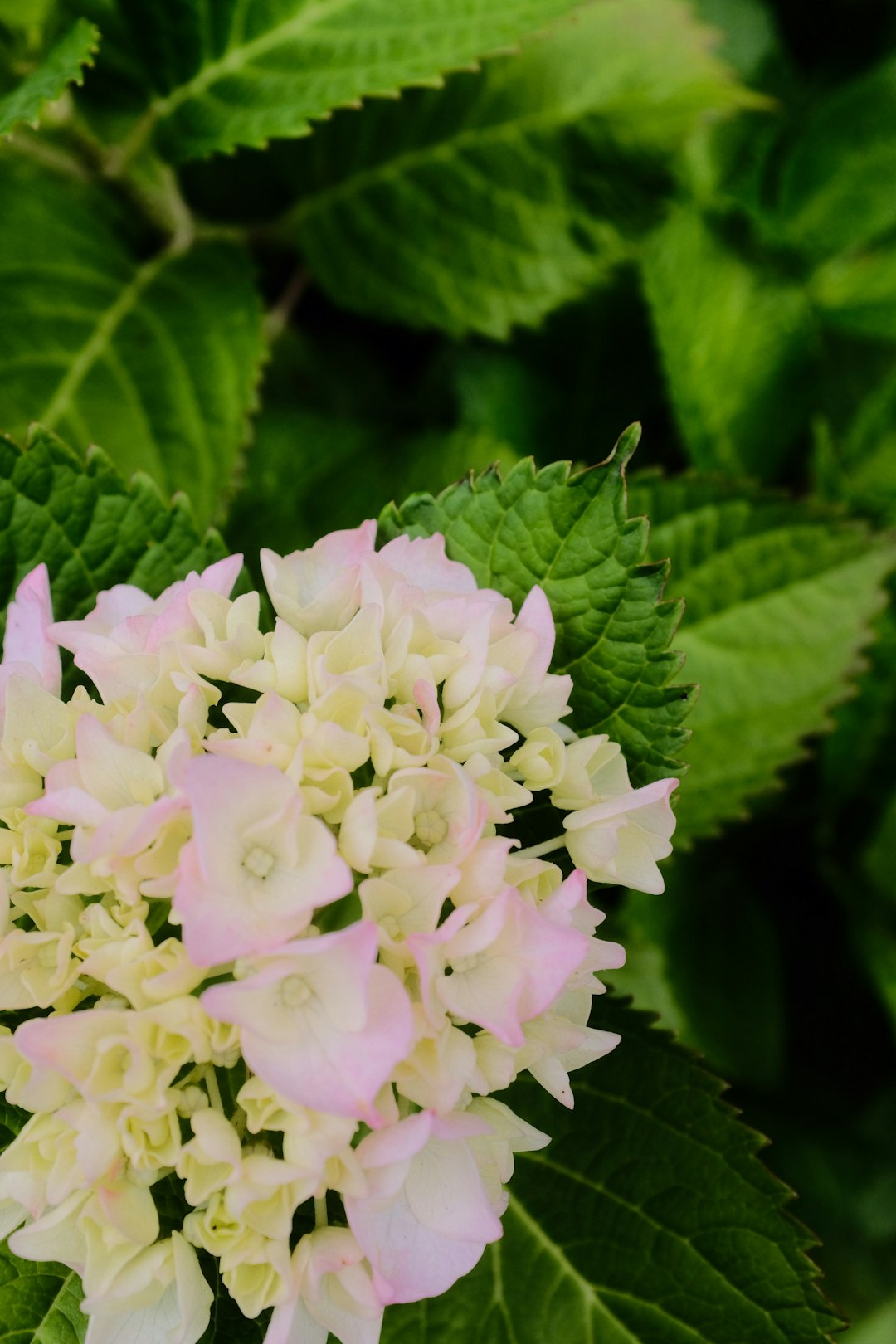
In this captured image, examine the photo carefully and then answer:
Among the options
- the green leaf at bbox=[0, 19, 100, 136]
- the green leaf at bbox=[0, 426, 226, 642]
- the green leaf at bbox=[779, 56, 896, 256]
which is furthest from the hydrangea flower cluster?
the green leaf at bbox=[779, 56, 896, 256]

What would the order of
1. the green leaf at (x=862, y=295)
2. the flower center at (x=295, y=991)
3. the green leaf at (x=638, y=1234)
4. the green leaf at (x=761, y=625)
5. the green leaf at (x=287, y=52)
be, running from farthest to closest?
1. the green leaf at (x=862, y=295)
2. the green leaf at (x=761, y=625)
3. the green leaf at (x=287, y=52)
4. the green leaf at (x=638, y=1234)
5. the flower center at (x=295, y=991)

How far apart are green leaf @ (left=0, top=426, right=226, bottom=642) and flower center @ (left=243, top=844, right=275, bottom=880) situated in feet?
1.05

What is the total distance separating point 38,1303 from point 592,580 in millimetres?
581

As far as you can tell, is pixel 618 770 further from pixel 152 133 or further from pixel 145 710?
pixel 152 133

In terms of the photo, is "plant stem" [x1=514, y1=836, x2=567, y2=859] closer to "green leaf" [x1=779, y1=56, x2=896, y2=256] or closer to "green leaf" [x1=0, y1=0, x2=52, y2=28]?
"green leaf" [x1=0, y1=0, x2=52, y2=28]

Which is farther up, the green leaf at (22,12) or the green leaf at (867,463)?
the green leaf at (22,12)

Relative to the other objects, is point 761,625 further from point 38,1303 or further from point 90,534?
point 38,1303

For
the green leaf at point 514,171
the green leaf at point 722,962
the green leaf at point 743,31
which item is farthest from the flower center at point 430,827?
the green leaf at point 743,31

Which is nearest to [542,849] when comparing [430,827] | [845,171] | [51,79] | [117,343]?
[430,827]

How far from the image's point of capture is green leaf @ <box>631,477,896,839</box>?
112cm

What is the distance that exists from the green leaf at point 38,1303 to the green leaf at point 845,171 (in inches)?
55.1

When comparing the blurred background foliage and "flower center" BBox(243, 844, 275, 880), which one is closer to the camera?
"flower center" BBox(243, 844, 275, 880)

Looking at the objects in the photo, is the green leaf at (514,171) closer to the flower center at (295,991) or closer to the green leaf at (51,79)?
the green leaf at (51,79)

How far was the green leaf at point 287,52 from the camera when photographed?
1004 mm
